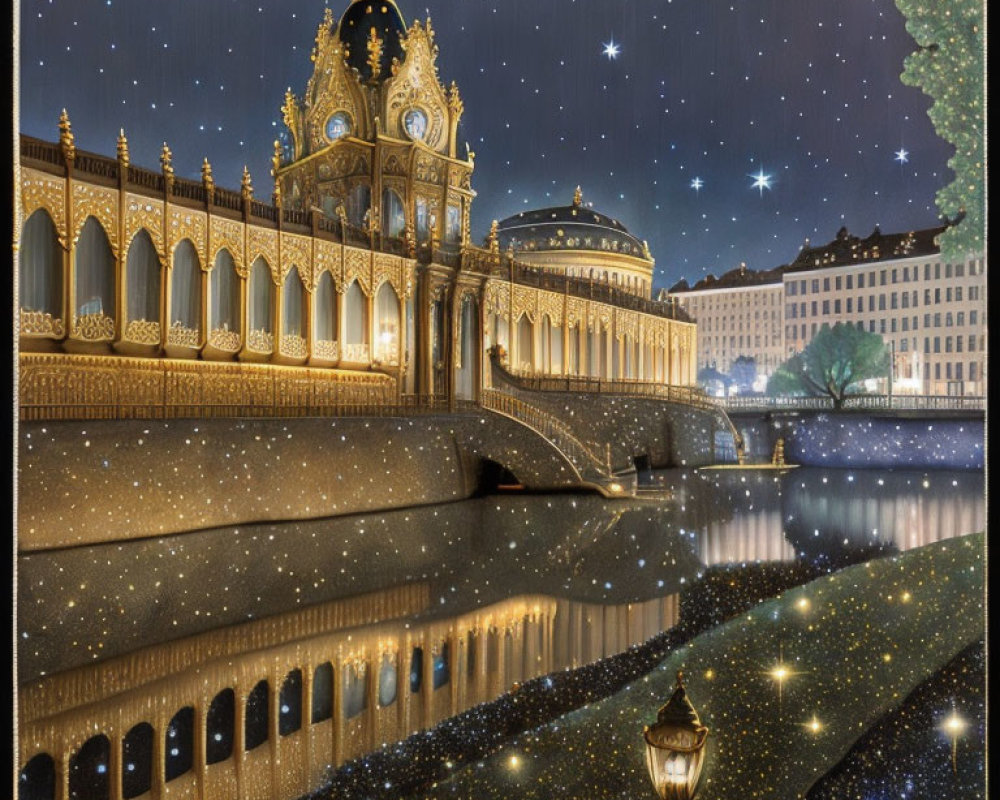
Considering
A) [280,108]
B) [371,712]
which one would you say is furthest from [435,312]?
[371,712]

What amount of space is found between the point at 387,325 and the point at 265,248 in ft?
15.8

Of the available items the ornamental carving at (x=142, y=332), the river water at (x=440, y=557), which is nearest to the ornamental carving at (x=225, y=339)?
the ornamental carving at (x=142, y=332)

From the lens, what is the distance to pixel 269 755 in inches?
225

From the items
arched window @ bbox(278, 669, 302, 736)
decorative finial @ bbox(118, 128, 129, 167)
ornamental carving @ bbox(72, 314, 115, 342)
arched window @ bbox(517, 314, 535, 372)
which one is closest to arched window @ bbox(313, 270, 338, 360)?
ornamental carving @ bbox(72, 314, 115, 342)

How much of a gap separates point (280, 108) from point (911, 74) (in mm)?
25936

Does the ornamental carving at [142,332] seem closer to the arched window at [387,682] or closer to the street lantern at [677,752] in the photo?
the arched window at [387,682]

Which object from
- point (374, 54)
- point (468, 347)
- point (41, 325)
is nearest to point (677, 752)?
point (41, 325)

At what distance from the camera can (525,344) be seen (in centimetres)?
3059

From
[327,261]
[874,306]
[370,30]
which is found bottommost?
[327,261]

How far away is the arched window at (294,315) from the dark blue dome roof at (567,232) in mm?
24327

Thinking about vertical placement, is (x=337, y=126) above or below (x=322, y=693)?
above

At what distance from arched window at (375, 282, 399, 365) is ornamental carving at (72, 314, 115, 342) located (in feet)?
27.3

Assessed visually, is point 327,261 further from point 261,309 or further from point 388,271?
point 261,309

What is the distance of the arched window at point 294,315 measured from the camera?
2120 cm
